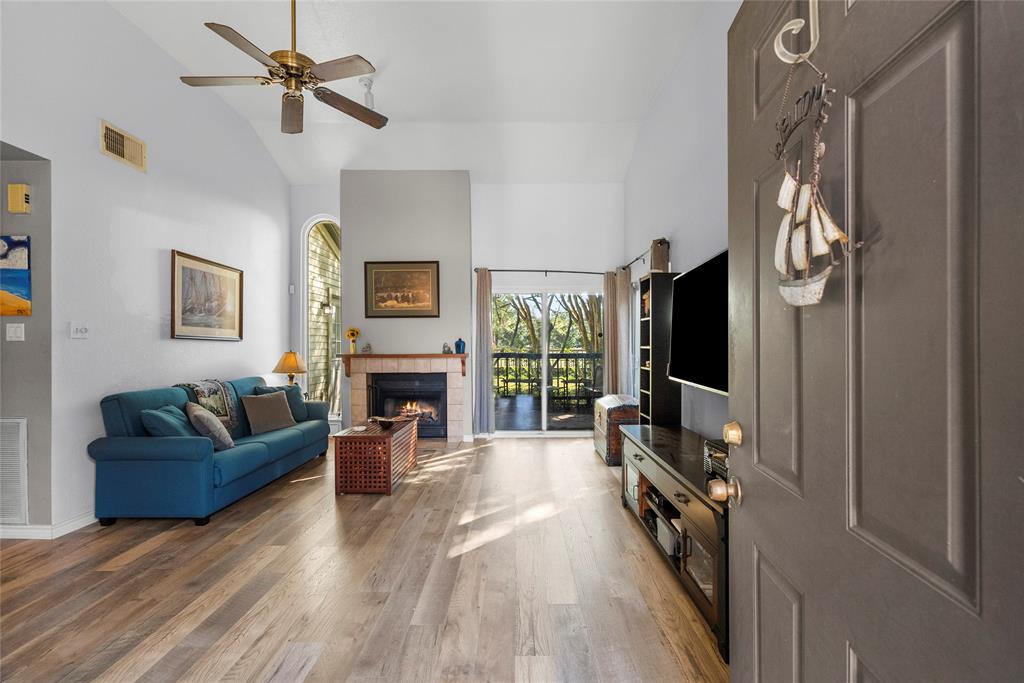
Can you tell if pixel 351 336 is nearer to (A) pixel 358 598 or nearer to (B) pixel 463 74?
(B) pixel 463 74

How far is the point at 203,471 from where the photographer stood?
3252 mm

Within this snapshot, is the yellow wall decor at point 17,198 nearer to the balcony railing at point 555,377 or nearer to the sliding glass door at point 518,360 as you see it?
the sliding glass door at point 518,360

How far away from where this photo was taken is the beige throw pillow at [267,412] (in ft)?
14.7

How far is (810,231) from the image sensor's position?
73 centimetres

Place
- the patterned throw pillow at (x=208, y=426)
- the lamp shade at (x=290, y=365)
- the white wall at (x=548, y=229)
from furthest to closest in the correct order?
1. the white wall at (x=548, y=229)
2. the lamp shade at (x=290, y=365)
3. the patterned throw pillow at (x=208, y=426)

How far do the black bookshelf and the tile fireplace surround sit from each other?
2.72m

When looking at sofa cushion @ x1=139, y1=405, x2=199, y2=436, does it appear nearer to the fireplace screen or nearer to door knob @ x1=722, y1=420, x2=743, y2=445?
the fireplace screen

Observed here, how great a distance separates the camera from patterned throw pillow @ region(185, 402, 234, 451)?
364cm

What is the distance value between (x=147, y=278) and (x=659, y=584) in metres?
4.49

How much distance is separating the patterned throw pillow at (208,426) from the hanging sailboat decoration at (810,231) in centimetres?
410

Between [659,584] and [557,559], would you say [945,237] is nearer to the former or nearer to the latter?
[659,584]

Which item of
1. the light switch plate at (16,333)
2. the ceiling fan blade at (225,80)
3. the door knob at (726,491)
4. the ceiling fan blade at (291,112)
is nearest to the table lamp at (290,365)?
the light switch plate at (16,333)

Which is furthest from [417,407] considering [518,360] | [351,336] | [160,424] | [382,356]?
[160,424]

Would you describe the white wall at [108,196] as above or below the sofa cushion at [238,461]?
above
